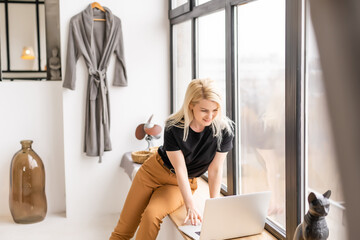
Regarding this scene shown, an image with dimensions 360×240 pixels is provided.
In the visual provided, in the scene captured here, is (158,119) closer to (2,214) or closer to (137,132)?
(137,132)

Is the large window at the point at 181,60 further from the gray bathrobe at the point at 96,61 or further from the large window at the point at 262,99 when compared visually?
the large window at the point at 262,99

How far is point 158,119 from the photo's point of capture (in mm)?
3771

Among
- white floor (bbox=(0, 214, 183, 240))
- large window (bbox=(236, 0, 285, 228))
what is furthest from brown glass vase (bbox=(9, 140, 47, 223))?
large window (bbox=(236, 0, 285, 228))

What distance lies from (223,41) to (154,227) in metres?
1.32

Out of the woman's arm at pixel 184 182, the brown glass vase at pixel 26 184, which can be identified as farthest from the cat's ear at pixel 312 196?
the brown glass vase at pixel 26 184

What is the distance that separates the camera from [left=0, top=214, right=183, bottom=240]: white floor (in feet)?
10.5

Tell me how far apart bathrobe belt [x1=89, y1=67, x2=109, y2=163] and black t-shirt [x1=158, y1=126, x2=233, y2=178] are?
136 cm

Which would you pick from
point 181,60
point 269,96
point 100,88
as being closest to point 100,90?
point 100,88

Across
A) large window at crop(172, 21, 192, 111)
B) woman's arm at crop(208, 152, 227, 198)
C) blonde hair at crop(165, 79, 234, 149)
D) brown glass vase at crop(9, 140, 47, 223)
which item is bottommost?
brown glass vase at crop(9, 140, 47, 223)

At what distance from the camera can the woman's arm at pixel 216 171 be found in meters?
2.19

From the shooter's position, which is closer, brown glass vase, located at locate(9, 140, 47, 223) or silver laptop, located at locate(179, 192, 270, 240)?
silver laptop, located at locate(179, 192, 270, 240)

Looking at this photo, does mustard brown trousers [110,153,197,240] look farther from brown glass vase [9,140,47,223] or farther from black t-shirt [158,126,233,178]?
brown glass vase [9,140,47,223]

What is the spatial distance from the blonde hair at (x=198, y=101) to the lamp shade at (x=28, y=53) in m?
2.10

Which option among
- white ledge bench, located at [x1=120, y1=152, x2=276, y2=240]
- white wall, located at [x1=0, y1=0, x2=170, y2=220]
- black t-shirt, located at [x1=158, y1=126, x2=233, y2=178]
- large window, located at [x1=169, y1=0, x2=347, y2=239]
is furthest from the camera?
white wall, located at [x1=0, y1=0, x2=170, y2=220]
